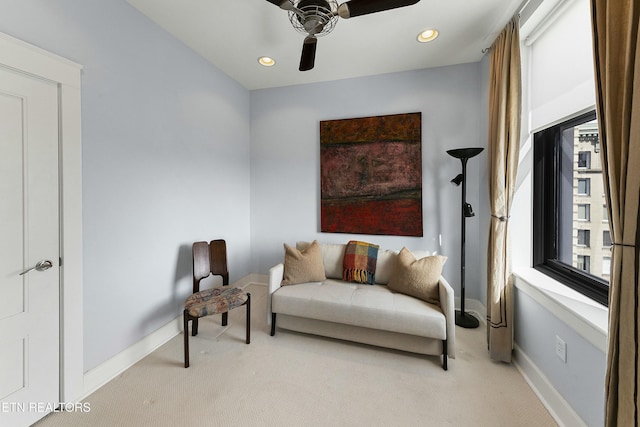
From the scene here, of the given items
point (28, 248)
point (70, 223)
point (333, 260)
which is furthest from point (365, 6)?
point (28, 248)

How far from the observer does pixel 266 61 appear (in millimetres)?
2748

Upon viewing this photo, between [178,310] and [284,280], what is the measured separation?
42.1 inches

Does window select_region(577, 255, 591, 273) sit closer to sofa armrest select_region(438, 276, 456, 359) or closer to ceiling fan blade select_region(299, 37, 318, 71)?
sofa armrest select_region(438, 276, 456, 359)

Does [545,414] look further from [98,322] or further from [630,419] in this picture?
[98,322]

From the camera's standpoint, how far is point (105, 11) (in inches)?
68.9

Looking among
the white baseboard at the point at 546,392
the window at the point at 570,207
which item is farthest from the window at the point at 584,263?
the white baseboard at the point at 546,392

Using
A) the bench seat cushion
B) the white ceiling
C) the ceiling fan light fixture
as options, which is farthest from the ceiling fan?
the bench seat cushion

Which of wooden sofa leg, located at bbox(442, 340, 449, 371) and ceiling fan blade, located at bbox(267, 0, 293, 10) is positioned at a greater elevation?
ceiling fan blade, located at bbox(267, 0, 293, 10)

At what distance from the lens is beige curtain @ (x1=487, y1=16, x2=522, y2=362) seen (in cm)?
189

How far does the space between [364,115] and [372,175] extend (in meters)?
0.77

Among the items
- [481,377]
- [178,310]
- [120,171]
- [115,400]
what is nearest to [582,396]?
[481,377]

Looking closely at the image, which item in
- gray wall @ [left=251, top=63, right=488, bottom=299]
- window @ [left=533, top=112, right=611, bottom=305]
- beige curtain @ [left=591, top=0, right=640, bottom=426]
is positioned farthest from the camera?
gray wall @ [left=251, top=63, right=488, bottom=299]

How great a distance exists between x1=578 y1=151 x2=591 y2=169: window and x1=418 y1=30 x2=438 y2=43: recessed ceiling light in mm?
1558

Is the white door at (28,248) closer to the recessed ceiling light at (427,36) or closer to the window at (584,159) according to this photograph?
the recessed ceiling light at (427,36)
